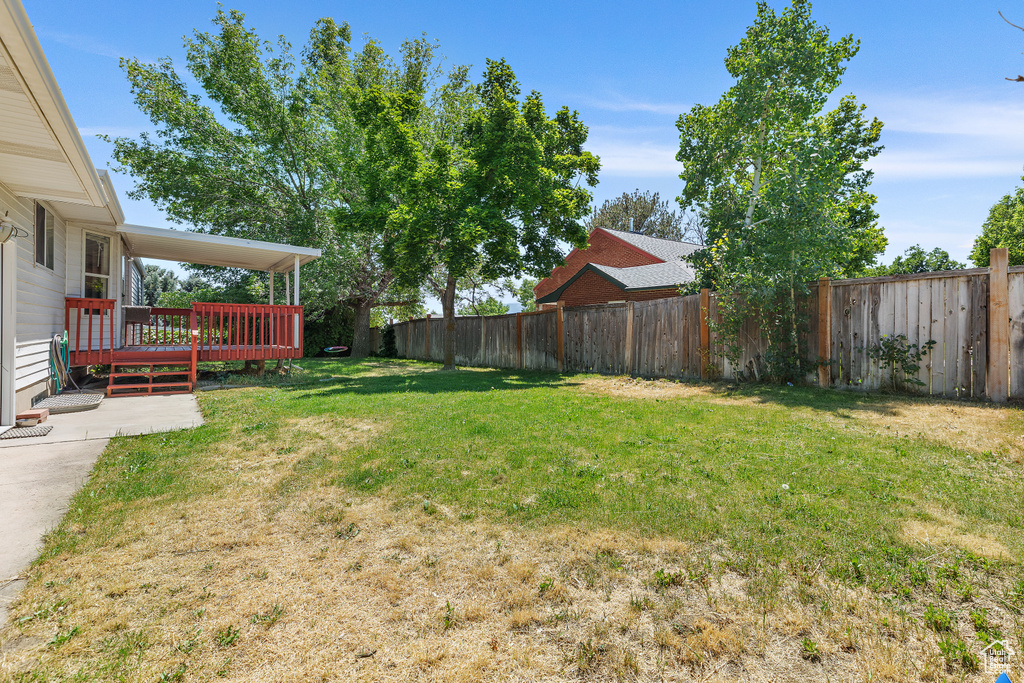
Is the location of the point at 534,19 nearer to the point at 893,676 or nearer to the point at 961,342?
the point at 961,342

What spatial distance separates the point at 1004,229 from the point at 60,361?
3726cm

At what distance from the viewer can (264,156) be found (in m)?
20.2

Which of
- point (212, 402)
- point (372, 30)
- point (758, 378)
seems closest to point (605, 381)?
point (758, 378)

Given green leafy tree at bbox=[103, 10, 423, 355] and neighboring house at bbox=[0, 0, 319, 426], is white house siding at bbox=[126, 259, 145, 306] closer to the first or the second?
neighboring house at bbox=[0, 0, 319, 426]

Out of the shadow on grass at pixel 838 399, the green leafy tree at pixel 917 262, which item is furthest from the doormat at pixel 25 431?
the green leafy tree at pixel 917 262

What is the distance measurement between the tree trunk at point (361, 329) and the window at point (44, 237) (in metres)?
13.5

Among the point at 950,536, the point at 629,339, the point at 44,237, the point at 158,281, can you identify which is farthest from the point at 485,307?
the point at 158,281

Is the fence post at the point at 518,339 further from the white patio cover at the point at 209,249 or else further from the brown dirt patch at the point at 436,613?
the brown dirt patch at the point at 436,613

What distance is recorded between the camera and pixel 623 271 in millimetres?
18516

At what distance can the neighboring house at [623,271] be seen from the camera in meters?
16.2

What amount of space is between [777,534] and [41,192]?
31.2 ft

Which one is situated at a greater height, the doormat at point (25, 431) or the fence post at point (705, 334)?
the fence post at point (705, 334)

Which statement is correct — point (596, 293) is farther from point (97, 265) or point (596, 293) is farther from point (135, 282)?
point (135, 282)

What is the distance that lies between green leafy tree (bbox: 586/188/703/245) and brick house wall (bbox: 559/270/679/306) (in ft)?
72.7
